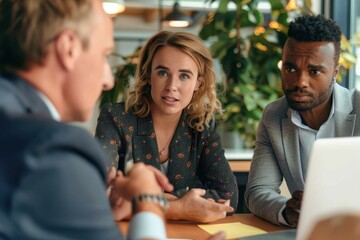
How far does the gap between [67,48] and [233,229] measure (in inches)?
37.9

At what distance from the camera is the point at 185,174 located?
2.20m

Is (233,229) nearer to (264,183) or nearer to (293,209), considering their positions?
(293,209)

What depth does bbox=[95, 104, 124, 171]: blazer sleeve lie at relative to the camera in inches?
82.7

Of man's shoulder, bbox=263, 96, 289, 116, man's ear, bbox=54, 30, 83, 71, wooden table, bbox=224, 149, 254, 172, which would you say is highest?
man's ear, bbox=54, 30, 83, 71

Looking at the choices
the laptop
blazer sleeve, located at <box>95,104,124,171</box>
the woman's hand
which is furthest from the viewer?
blazer sleeve, located at <box>95,104,124,171</box>

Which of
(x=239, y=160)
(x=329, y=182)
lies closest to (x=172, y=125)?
(x=329, y=182)

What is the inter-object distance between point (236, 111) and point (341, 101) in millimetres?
1967

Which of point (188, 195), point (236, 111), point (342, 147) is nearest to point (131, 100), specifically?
point (188, 195)

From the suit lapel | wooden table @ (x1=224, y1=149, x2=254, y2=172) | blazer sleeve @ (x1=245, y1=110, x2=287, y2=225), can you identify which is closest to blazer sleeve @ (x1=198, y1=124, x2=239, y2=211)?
blazer sleeve @ (x1=245, y1=110, x2=287, y2=225)

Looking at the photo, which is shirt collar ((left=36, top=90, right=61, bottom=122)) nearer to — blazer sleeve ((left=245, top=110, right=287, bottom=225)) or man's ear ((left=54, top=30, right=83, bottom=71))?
man's ear ((left=54, top=30, right=83, bottom=71))

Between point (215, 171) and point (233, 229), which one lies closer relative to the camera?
point (233, 229)

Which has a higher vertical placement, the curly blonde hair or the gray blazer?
the curly blonde hair

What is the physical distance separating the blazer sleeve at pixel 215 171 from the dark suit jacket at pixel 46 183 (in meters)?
1.28

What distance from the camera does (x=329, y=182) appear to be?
118cm
